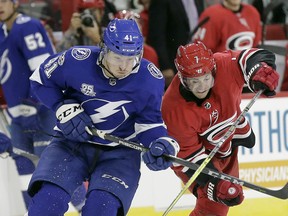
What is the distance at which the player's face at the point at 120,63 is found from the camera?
4.01m

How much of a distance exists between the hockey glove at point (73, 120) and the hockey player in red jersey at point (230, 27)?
6.19 feet

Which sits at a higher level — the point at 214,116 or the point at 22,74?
the point at 214,116

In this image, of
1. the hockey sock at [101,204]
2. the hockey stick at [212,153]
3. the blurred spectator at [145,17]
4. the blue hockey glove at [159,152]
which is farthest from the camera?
the blurred spectator at [145,17]

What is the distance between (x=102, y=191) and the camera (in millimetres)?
4031

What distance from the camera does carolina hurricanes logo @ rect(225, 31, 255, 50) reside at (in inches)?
234

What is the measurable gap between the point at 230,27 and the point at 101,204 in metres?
2.28

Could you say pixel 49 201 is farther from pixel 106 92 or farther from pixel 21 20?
pixel 21 20

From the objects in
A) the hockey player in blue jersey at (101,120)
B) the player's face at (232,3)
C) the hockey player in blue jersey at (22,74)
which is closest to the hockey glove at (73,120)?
the hockey player in blue jersey at (101,120)

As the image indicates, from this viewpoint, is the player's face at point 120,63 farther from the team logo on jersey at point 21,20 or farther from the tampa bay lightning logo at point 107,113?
the team logo on jersey at point 21,20

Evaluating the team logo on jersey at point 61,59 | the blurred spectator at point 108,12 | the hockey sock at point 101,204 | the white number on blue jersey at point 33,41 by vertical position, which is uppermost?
the team logo on jersey at point 61,59

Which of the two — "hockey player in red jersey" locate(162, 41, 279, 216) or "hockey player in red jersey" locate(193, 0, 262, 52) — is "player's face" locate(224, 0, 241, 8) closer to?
"hockey player in red jersey" locate(193, 0, 262, 52)

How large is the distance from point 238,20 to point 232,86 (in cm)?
161

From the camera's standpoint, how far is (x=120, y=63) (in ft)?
13.2

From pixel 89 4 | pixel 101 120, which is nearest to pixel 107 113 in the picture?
pixel 101 120
